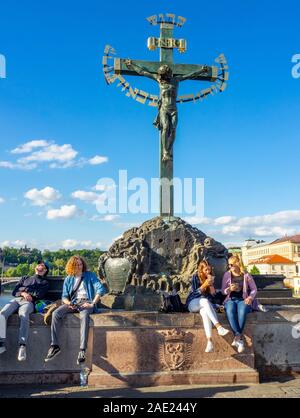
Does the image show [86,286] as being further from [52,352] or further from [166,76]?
[166,76]

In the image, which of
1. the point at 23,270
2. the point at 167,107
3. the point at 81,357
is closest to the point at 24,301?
the point at 81,357

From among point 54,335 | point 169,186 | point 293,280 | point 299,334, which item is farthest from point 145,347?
point 293,280

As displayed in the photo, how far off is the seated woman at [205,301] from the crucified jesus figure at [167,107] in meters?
4.59

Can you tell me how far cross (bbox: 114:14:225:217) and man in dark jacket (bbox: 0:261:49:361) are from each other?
4213 millimetres

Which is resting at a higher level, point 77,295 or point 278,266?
point 278,266

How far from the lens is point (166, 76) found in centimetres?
1098

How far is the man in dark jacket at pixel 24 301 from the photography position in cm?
622

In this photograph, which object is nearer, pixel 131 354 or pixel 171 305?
pixel 131 354

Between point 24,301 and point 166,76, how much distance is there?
6.69 meters

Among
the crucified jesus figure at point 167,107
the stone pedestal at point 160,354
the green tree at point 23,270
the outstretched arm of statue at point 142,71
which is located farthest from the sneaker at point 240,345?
the green tree at point 23,270

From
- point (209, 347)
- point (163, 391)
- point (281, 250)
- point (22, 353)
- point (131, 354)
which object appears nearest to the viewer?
point (163, 391)

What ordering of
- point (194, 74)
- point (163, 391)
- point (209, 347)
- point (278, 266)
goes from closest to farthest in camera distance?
point (163, 391), point (209, 347), point (194, 74), point (278, 266)

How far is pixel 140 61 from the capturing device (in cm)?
1133
